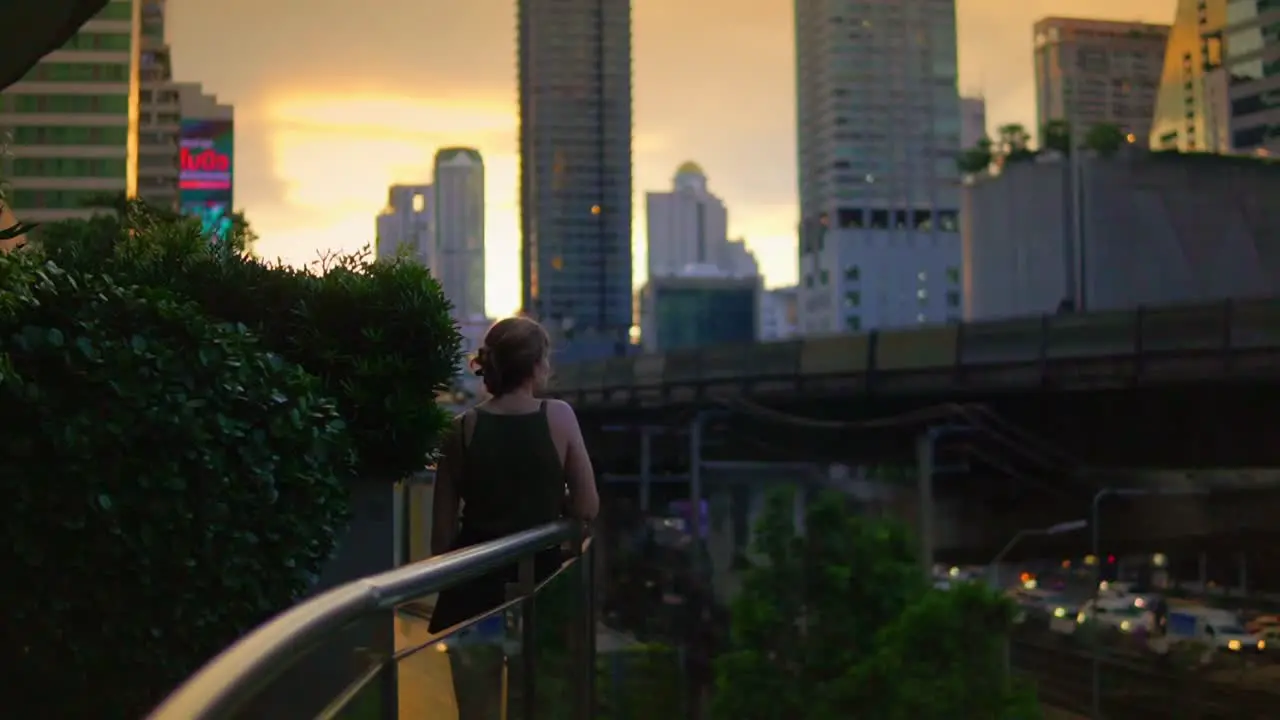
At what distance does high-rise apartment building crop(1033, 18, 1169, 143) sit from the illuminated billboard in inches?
4181

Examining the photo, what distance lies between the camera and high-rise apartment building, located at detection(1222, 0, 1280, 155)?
298ft

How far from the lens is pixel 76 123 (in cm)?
8200

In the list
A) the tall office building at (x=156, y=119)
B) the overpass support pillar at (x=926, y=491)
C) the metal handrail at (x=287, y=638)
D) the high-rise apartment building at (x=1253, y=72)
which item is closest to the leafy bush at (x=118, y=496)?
the metal handrail at (x=287, y=638)

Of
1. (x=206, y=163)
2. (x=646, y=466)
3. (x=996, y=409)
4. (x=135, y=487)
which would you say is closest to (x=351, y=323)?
(x=135, y=487)

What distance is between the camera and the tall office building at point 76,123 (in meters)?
80.4

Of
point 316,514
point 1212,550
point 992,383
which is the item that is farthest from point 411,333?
point 1212,550

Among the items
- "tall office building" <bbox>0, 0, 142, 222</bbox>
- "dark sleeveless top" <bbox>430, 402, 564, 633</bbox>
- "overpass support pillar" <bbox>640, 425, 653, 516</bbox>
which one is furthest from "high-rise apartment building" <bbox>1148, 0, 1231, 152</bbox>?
"dark sleeveless top" <bbox>430, 402, 564, 633</bbox>

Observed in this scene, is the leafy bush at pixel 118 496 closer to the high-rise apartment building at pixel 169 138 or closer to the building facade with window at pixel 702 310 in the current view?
the high-rise apartment building at pixel 169 138

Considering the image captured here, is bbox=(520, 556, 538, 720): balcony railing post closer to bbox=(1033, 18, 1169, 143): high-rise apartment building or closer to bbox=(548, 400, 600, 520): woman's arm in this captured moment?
bbox=(548, 400, 600, 520): woman's arm

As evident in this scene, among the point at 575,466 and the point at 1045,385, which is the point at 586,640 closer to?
the point at 575,466

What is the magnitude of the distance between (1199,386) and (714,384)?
1676 centimetres

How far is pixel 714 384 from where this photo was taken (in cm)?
4016

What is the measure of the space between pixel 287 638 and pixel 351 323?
6.15m

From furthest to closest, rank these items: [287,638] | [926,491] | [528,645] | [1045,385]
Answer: [926,491] < [1045,385] < [528,645] < [287,638]
